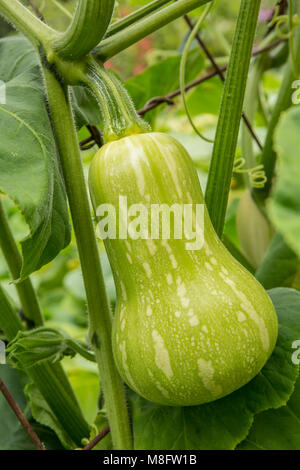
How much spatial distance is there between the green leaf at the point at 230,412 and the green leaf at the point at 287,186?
14.0 inches

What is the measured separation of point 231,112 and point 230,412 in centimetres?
35

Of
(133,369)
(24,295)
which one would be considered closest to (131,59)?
(24,295)

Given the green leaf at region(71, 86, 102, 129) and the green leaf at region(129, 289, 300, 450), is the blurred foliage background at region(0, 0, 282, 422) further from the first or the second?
the green leaf at region(129, 289, 300, 450)

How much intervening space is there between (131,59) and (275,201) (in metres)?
4.06

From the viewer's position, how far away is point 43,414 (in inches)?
32.6

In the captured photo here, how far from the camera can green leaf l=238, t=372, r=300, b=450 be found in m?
0.70

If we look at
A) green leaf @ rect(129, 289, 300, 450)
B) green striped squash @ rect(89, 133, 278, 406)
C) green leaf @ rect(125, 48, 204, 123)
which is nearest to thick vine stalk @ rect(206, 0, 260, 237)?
green striped squash @ rect(89, 133, 278, 406)

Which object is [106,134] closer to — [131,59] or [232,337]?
[232,337]

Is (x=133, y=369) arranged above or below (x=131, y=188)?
below

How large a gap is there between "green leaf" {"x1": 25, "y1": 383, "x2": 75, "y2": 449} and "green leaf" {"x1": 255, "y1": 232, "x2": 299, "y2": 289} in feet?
1.27

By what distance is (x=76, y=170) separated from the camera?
0.65m

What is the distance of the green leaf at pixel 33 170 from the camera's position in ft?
1.71

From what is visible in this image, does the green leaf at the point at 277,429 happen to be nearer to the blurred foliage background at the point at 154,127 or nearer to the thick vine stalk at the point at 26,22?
the blurred foliage background at the point at 154,127

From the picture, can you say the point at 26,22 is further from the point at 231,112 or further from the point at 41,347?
the point at 41,347
